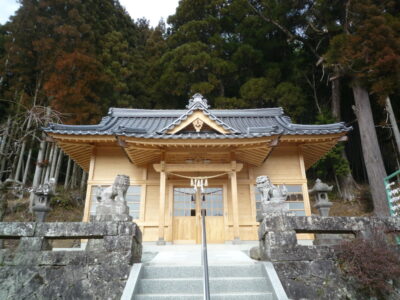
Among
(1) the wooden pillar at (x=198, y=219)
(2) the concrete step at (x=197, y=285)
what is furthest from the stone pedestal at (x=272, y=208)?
(1) the wooden pillar at (x=198, y=219)

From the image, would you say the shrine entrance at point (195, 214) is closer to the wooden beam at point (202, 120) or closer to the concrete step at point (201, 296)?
the wooden beam at point (202, 120)

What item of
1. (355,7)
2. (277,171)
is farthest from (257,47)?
(277,171)

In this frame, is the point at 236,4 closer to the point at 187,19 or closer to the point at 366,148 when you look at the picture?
the point at 187,19

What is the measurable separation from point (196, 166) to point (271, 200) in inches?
171

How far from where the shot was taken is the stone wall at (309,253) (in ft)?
12.9

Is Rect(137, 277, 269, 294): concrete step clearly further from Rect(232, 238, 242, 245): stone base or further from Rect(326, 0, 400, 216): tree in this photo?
Rect(326, 0, 400, 216): tree

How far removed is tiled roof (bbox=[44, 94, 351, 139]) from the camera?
8.21m

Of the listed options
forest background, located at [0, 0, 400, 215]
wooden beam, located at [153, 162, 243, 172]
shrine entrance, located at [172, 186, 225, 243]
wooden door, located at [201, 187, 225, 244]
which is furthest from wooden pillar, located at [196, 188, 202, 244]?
forest background, located at [0, 0, 400, 215]

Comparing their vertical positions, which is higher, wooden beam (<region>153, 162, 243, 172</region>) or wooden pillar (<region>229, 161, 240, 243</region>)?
wooden beam (<region>153, 162, 243, 172</region>)

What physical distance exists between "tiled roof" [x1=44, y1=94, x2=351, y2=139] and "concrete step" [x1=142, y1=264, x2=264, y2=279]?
176 inches

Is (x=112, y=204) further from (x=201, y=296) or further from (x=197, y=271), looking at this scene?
(x=201, y=296)

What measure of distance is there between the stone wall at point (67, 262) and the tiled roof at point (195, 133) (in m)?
3.85

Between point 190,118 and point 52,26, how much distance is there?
39.7 ft

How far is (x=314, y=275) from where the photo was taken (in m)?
4.04
